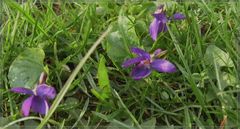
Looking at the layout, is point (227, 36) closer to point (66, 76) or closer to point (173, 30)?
point (173, 30)

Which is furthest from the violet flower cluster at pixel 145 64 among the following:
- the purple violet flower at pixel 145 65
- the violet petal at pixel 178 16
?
the violet petal at pixel 178 16

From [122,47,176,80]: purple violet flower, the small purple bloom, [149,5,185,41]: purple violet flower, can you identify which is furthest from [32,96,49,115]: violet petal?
[149,5,185,41]: purple violet flower

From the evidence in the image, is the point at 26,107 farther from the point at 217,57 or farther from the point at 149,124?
the point at 217,57

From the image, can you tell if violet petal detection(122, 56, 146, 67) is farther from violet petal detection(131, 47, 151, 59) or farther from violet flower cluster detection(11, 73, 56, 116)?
violet flower cluster detection(11, 73, 56, 116)

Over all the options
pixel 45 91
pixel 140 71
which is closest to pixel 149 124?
pixel 140 71

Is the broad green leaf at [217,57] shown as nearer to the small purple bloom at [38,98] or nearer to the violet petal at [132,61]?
the violet petal at [132,61]

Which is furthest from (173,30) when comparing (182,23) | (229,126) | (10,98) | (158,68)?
(10,98)
